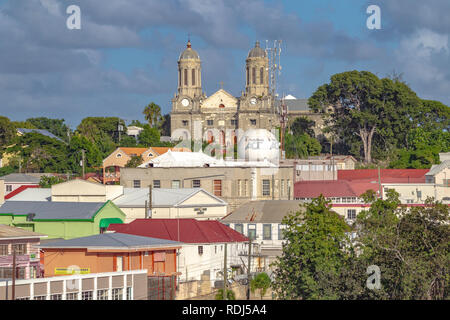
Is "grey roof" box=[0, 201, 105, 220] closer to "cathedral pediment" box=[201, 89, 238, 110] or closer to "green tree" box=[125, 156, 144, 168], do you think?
"green tree" box=[125, 156, 144, 168]

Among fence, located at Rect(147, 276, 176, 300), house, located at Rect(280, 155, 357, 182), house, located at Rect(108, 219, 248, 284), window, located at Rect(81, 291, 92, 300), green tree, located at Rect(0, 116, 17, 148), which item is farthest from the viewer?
green tree, located at Rect(0, 116, 17, 148)

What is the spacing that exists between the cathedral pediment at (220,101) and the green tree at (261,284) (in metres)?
98.5

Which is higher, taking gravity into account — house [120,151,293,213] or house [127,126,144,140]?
house [127,126,144,140]

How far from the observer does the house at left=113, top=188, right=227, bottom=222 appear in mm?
66750

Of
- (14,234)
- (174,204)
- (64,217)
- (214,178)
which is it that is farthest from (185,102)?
(14,234)

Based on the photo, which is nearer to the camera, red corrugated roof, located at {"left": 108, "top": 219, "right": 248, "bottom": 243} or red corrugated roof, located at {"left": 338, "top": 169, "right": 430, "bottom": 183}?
red corrugated roof, located at {"left": 108, "top": 219, "right": 248, "bottom": 243}

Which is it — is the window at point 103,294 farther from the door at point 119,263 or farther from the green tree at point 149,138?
the green tree at point 149,138

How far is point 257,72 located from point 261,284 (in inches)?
4020

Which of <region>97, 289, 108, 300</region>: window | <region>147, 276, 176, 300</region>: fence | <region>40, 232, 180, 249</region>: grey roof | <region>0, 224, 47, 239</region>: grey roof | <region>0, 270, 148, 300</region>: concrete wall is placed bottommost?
<region>147, 276, 176, 300</region>: fence

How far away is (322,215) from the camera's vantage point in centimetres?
4481

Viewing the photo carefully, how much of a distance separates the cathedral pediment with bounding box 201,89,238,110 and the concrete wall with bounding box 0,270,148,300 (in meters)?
108

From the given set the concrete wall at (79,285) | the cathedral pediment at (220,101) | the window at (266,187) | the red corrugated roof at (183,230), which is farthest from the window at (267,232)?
the cathedral pediment at (220,101)

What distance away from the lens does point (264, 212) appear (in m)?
66.4

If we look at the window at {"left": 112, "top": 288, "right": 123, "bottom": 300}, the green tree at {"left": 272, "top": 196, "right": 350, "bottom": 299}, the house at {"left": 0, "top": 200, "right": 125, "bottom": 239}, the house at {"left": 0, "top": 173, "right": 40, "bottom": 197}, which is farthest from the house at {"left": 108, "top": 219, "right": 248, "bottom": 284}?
the house at {"left": 0, "top": 173, "right": 40, "bottom": 197}
